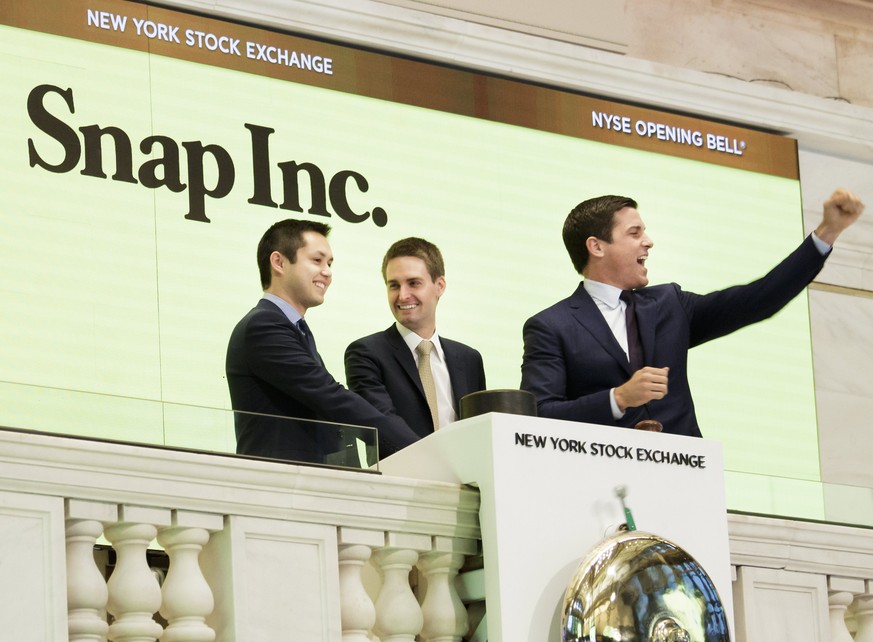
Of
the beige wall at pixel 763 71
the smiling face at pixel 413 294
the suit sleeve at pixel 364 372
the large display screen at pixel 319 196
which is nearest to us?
the suit sleeve at pixel 364 372

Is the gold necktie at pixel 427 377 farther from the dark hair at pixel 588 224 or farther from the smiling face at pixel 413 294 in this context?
the dark hair at pixel 588 224

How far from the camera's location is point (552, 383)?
181 inches

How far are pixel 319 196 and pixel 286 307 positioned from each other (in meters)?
2.25

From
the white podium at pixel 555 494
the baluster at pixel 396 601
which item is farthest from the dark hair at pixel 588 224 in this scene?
the baluster at pixel 396 601

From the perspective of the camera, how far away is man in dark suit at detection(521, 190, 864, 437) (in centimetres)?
452

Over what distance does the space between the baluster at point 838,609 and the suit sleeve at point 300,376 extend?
3.50 feet

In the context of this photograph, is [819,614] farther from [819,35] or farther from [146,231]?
[819,35]

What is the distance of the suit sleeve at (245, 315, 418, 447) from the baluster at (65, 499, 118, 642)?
1.00m

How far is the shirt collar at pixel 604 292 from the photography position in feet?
A: 16.3

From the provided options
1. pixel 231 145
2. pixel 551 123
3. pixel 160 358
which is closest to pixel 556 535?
pixel 160 358

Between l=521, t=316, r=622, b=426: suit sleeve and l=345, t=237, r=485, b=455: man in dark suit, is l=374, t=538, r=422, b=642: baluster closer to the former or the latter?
l=521, t=316, r=622, b=426: suit sleeve

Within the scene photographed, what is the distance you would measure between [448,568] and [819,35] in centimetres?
533

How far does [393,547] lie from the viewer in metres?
3.77

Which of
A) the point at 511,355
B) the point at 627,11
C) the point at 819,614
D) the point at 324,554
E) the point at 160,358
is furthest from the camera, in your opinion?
the point at 627,11
